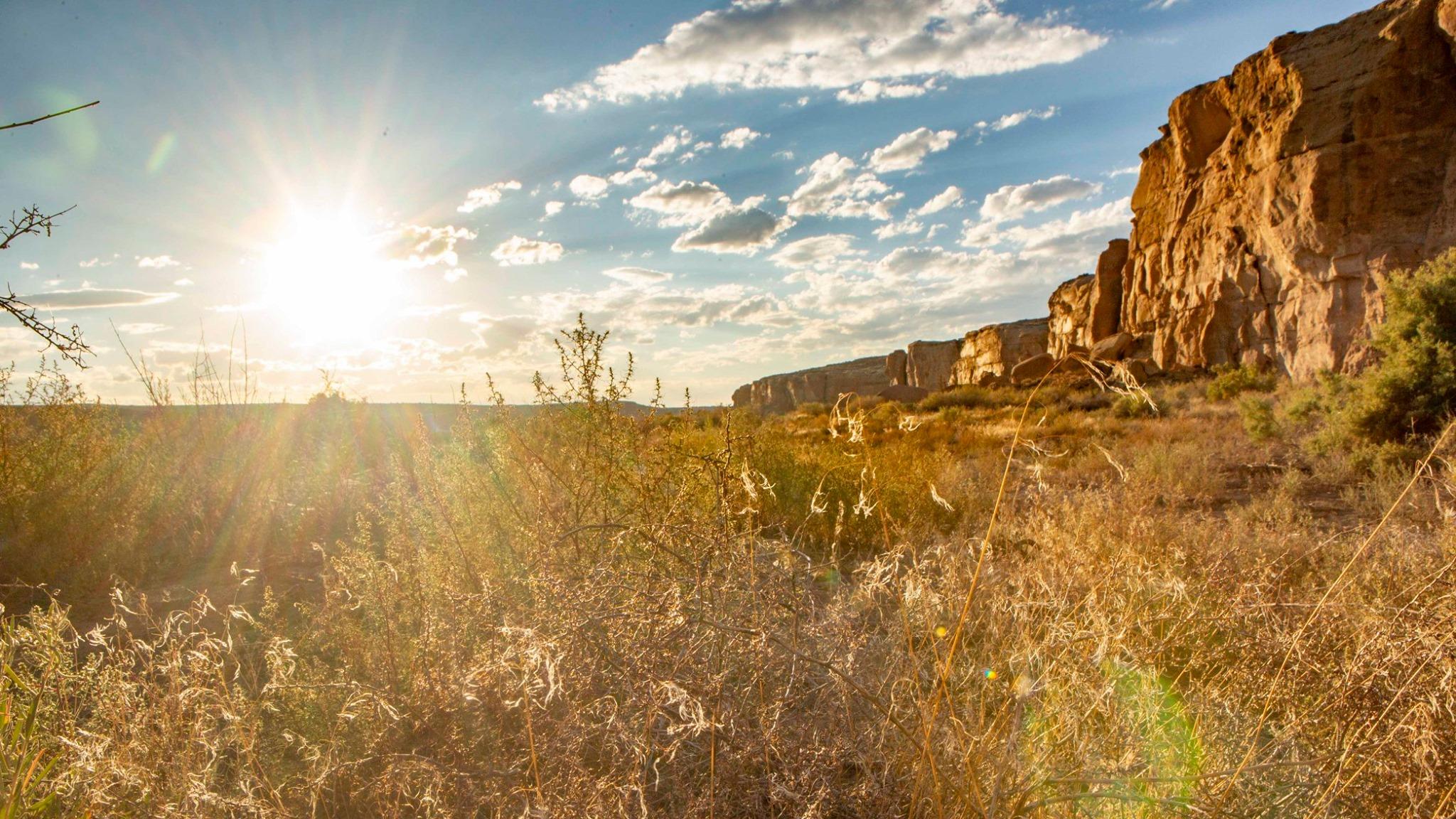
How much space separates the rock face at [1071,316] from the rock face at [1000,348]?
1.14m

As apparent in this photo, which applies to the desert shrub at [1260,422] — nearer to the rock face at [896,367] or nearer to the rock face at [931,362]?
the rock face at [931,362]

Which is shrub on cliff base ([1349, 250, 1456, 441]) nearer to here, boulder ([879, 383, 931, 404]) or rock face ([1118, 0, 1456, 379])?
rock face ([1118, 0, 1456, 379])

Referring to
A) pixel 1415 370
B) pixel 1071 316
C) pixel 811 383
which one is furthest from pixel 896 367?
pixel 1415 370

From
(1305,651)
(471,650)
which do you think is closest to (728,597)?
(471,650)

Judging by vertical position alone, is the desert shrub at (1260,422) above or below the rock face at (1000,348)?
below

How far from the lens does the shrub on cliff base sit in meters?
8.30

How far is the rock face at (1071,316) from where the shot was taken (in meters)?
37.1

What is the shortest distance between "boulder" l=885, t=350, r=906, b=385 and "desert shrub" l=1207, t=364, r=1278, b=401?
1257 inches

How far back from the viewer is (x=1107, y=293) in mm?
35812

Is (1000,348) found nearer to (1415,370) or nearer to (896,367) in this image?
(896,367)

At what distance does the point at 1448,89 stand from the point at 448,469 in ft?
93.9

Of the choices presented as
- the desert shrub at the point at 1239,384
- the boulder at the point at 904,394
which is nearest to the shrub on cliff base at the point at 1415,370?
the desert shrub at the point at 1239,384

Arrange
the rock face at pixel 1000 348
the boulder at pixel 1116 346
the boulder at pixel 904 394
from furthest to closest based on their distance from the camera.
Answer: the rock face at pixel 1000 348, the boulder at pixel 1116 346, the boulder at pixel 904 394

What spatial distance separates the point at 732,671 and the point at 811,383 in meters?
58.6
